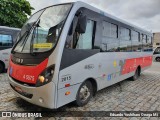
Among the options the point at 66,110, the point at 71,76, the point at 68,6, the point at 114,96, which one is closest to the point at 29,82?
the point at 71,76

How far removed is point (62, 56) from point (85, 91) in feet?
5.23

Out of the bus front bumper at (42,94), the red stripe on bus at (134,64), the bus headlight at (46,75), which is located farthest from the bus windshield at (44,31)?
the red stripe on bus at (134,64)

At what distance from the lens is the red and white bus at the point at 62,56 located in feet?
12.2

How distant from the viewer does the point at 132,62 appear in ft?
26.5

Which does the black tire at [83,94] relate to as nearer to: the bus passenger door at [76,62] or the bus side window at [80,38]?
the bus passenger door at [76,62]

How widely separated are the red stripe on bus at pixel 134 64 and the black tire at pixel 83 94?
2.43 m

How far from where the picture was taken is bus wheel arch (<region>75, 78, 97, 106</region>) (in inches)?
182

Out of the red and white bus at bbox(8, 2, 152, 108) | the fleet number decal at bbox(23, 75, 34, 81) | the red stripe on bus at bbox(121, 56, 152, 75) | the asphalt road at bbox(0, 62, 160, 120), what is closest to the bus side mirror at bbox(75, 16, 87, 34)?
the red and white bus at bbox(8, 2, 152, 108)

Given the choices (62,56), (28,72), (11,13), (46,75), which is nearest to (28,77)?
(28,72)

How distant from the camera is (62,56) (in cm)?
383

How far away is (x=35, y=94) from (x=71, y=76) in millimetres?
923

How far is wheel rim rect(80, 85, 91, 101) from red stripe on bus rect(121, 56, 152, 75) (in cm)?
254

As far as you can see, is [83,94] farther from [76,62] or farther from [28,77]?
[28,77]

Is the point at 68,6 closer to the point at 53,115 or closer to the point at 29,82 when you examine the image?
the point at 29,82
